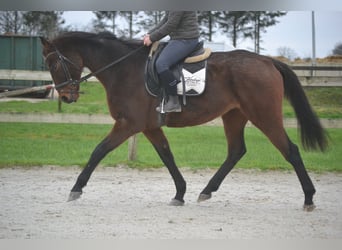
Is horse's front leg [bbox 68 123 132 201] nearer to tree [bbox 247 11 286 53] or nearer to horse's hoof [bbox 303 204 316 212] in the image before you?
tree [bbox 247 11 286 53]

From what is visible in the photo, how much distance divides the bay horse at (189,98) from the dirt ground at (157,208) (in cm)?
30

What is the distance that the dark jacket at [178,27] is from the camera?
5164mm

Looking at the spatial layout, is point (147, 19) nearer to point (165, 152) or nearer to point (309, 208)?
point (165, 152)

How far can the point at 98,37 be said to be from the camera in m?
5.57

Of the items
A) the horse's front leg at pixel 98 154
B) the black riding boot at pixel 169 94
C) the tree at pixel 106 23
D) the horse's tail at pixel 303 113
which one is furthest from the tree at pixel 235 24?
the horse's front leg at pixel 98 154

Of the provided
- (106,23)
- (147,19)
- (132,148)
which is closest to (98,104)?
(132,148)

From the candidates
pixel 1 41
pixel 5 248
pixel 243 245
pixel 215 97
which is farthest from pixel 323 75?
pixel 5 248

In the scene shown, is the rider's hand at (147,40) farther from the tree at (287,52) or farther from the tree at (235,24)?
the tree at (287,52)

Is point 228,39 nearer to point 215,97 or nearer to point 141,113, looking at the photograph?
point 215,97

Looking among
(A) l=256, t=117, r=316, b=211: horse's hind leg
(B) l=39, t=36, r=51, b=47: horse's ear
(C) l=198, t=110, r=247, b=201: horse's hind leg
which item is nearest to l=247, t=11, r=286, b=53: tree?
(C) l=198, t=110, r=247, b=201: horse's hind leg

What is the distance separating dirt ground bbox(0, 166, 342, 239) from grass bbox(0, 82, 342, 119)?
3.05 ft

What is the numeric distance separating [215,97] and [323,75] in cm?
190

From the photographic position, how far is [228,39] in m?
5.79

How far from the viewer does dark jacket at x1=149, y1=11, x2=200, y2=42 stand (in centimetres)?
516
